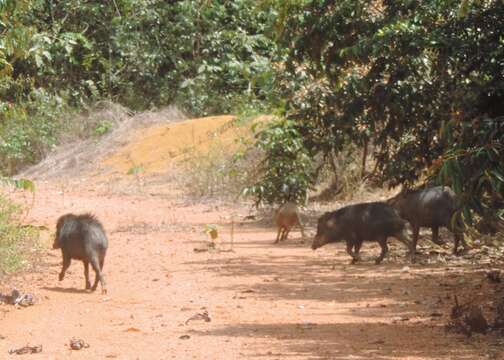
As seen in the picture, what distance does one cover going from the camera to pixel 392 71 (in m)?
13.9

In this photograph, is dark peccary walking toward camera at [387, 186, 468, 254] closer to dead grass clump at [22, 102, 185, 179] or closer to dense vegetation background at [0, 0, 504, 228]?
dense vegetation background at [0, 0, 504, 228]

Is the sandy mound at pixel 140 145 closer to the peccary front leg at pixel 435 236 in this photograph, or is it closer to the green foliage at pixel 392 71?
the green foliage at pixel 392 71

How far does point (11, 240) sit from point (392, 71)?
5.36m

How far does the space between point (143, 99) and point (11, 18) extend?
2155 centimetres

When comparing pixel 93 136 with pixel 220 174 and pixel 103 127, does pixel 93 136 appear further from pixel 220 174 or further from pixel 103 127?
pixel 220 174

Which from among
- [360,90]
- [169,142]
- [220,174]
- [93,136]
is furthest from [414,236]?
[93,136]

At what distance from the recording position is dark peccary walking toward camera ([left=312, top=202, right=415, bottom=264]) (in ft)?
43.2

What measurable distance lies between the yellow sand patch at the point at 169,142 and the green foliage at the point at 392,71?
919 centimetres

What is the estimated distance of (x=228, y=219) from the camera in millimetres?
18406

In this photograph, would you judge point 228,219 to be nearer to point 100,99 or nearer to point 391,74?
point 391,74

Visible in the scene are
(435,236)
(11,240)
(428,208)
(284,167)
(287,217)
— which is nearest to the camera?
(11,240)

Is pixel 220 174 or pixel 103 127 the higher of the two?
pixel 103 127

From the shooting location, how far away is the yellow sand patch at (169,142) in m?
26.1

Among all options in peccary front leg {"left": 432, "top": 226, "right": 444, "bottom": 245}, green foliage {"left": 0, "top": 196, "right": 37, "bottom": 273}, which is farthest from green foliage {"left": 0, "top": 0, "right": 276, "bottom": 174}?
green foliage {"left": 0, "top": 196, "right": 37, "bottom": 273}
